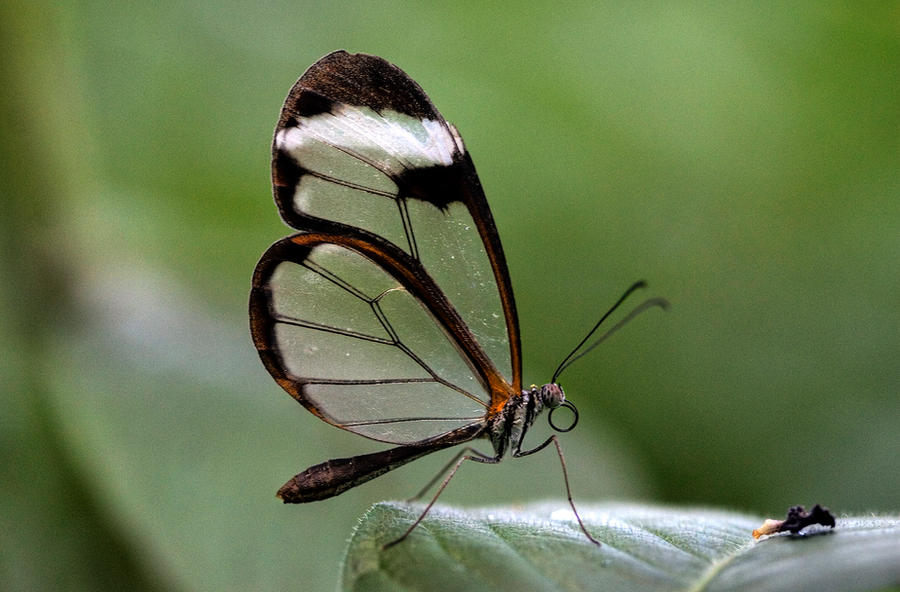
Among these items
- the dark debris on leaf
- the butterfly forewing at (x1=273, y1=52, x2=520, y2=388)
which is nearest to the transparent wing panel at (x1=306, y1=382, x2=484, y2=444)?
the butterfly forewing at (x1=273, y1=52, x2=520, y2=388)

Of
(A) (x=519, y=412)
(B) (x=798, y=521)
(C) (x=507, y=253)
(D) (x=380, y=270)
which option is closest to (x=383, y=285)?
(D) (x=380, y=270)

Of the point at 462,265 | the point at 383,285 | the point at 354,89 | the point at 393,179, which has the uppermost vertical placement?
the point at 354,89

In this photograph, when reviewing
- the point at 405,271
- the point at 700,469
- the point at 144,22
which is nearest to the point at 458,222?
the point at 405,271

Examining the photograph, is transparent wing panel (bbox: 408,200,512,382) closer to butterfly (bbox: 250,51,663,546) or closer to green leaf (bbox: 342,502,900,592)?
butterfly (bbox: 250,51,663,546)

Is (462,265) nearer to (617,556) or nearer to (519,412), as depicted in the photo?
(519,412)

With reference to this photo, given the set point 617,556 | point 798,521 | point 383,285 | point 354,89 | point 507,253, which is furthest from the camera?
point 507,253

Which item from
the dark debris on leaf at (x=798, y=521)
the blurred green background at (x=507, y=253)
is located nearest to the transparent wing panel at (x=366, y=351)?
the blurred green background at (x=507, y=253)

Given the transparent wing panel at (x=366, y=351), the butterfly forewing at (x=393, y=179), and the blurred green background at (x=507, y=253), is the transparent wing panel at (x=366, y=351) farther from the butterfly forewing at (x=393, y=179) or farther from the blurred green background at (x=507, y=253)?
the blurred green background at (x=507, y=253)
